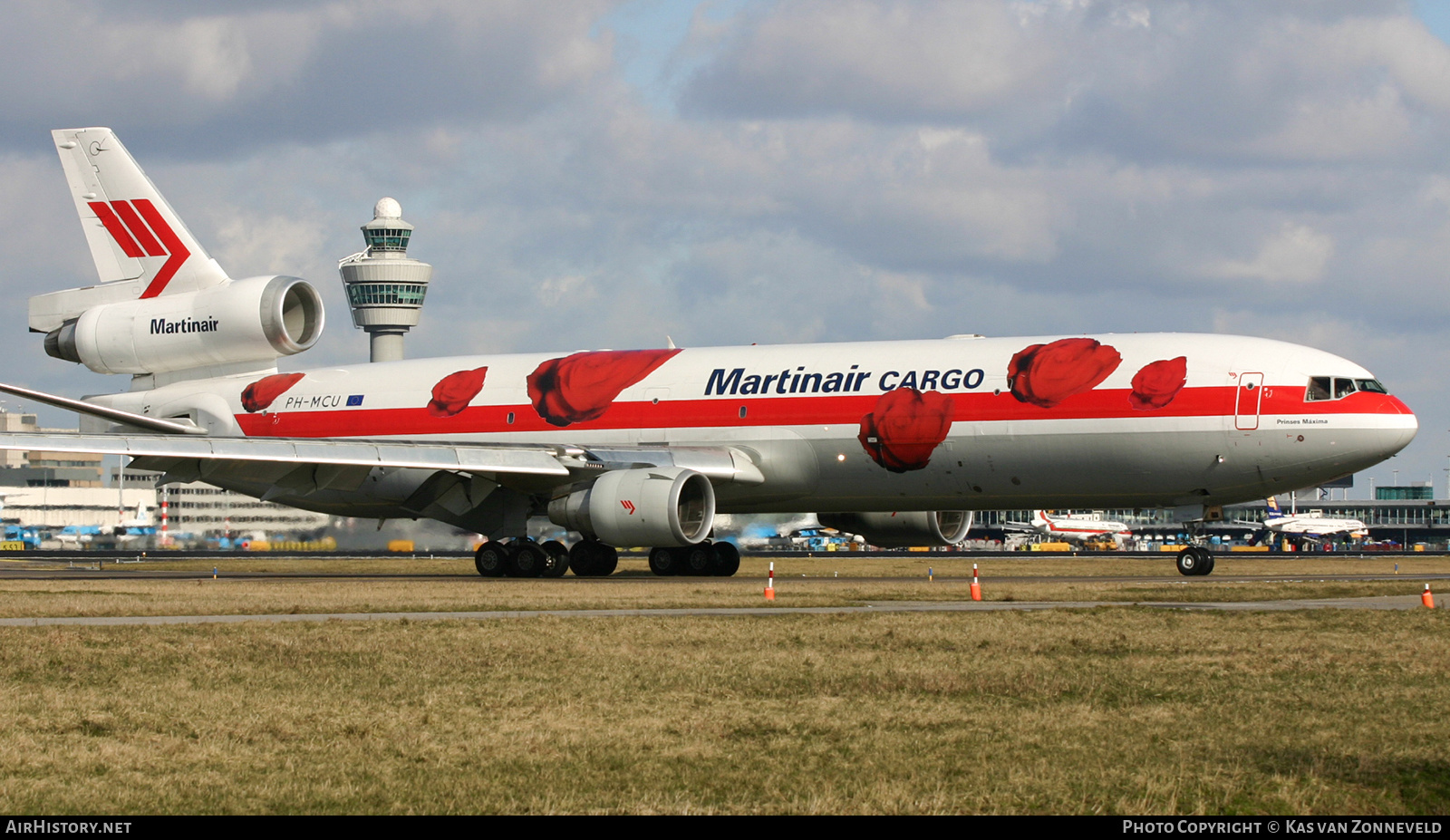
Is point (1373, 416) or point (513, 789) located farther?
point (1373, 416)

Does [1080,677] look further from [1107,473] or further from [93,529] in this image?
[93,529]

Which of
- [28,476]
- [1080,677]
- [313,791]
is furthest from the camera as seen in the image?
[28,476]

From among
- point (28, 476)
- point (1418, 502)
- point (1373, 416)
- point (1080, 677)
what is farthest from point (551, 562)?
point (1418, 502)

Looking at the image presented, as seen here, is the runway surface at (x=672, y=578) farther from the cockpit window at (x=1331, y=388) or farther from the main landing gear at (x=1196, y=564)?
the cockpit window at (x=1331, y=388)

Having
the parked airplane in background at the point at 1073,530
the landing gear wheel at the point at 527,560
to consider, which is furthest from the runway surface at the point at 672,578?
the parked airplane in background at the point at 1073,530

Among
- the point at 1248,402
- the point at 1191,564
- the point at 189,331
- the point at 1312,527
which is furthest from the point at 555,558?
the point at 1312,527

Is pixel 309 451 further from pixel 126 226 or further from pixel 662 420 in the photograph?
pixel 126 226

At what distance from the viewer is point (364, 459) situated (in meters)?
32.7

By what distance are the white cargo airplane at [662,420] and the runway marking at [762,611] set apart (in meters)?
7.52

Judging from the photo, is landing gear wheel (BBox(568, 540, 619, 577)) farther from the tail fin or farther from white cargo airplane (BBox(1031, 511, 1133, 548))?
white cargo airplane (BBox(1031, 511, 1133, 548))

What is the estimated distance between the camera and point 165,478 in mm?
34844

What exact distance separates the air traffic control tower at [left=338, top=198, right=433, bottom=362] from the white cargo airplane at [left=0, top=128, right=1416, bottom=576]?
94236 millimetres

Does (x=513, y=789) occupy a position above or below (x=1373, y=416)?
below

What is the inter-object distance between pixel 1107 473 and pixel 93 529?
7094cm
